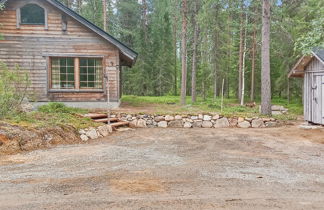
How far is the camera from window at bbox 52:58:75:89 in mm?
13047

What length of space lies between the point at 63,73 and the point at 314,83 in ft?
36.5

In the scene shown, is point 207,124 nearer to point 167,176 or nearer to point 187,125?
point 187,125

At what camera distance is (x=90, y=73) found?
43.6 feet

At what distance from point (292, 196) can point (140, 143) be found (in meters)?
4.71

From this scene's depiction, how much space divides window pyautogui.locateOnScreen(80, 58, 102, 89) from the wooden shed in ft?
Answer: 29.7

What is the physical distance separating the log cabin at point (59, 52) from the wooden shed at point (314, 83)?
7.53m

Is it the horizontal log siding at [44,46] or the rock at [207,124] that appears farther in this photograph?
the horizontal log siding at [44,46]

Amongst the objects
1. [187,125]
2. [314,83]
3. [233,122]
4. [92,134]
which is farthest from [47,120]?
[314,83]

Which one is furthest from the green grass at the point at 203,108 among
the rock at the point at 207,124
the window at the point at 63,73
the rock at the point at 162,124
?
the window at the point at 63,73

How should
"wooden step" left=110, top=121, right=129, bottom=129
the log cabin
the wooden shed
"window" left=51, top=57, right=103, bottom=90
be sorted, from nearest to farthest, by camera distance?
→ "wooden step" left=110, top=121, right=129, bottom=129, the wooden shed, the log cabin, "window" left=51, top=57, right=103, bottom=90

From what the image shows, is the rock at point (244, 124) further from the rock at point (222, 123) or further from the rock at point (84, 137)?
the rock at point (84, 137)

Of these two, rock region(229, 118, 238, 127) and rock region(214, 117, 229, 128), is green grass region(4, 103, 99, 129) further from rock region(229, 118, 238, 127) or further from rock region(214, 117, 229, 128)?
rock region(229, 118, 238, 127)

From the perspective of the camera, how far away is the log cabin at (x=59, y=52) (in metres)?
12.5

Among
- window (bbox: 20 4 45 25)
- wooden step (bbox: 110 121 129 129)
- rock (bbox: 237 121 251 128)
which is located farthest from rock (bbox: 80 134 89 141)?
window (bbox: 20 4 45 25)
